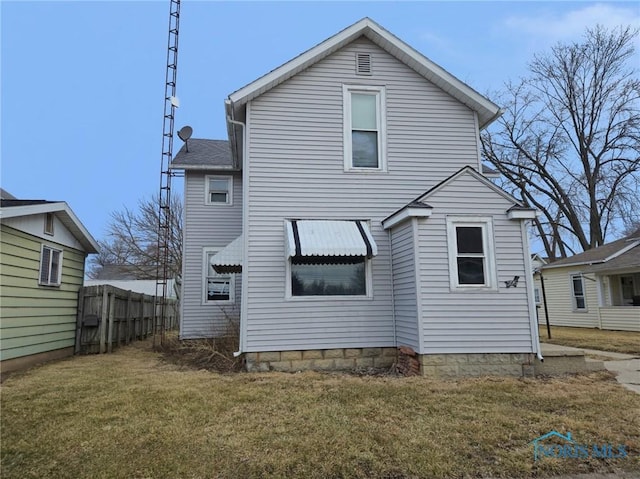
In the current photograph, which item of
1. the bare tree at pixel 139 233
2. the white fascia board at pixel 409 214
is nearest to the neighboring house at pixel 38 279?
the white fascia board at pixel 409 214

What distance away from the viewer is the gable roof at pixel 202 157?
504 inches

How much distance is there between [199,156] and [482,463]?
40.1 feet

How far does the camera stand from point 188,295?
12531 mm

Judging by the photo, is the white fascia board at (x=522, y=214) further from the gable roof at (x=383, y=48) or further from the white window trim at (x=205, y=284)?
the white window trim at (x=205, y=284)

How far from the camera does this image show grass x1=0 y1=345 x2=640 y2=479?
153 inches

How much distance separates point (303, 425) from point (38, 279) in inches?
313

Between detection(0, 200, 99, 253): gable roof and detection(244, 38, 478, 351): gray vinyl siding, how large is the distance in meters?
4.74

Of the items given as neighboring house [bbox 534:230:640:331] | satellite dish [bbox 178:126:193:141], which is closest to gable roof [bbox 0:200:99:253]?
satellite dish [bbox 178:126:193:141]

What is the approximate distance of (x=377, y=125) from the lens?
958 cm

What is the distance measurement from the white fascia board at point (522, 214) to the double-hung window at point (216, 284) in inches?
328

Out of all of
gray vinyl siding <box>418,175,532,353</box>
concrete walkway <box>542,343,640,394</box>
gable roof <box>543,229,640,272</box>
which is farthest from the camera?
gable roof <box>543,229,640,272</box>

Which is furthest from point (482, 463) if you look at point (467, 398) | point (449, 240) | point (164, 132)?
point (164, 132)

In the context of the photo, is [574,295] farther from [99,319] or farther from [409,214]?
[99,319]

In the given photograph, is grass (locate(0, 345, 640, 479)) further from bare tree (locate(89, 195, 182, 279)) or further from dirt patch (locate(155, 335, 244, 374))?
bare tree (locate(89, 195, 182, 279))
